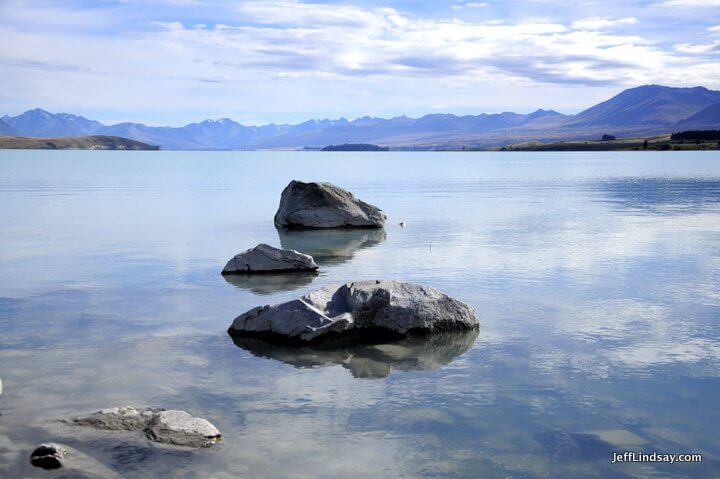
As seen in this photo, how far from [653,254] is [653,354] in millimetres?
12462

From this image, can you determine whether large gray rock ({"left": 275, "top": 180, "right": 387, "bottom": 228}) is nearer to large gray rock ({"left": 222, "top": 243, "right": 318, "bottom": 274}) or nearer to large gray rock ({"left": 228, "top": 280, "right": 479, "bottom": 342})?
large gray rock ({"left": 222, "top": 243, "right": 318, "bottom": 274})

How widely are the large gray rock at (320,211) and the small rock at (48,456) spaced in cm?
2550

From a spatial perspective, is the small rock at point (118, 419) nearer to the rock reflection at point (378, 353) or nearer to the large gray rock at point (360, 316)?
the rock reflection at point (378, 353)

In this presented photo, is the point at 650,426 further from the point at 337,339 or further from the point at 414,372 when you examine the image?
the point at 337,339

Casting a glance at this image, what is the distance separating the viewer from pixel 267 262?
22.8m

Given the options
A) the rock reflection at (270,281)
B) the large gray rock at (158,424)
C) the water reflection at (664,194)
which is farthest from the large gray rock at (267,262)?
the water reflection at (664,194)

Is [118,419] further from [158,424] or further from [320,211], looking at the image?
[320,211]

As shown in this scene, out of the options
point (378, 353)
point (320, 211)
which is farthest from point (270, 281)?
point (320, 211)

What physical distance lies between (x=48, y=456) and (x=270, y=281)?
40.0 ft

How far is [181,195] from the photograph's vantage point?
2314 inches

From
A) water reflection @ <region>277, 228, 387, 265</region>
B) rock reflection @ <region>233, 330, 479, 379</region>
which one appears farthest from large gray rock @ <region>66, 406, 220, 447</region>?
water reflection @ <region>277, 228, 387, 265</region>

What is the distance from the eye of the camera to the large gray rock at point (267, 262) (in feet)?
74.0

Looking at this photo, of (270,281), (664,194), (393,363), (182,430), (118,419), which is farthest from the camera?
(664,194)

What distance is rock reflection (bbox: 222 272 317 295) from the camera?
67.2 feet
